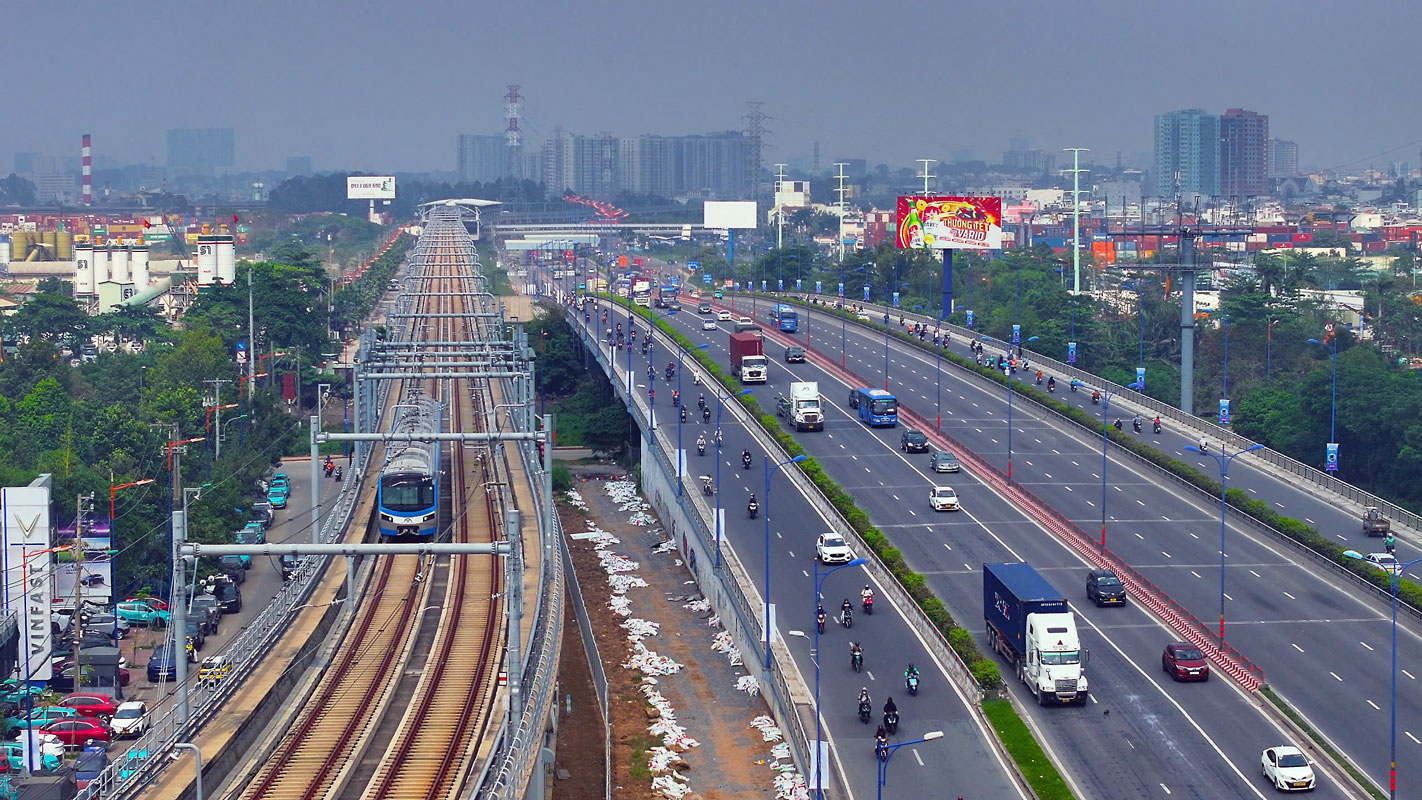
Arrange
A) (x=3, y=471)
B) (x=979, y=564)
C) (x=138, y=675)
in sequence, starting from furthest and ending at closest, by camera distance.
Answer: (x=3, y=471), (x=979, y=564), (x=138, y=675)

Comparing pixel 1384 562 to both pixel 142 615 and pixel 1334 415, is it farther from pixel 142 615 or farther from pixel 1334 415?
pixel 142 615

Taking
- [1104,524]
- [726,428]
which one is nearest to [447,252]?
[726,428]

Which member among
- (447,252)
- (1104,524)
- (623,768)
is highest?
(447,252)

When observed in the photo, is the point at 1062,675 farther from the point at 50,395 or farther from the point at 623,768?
the point at 50,395

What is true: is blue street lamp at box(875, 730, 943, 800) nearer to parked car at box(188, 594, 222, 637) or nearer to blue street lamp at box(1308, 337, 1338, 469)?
parked car at box(188, 594, 222, 637)

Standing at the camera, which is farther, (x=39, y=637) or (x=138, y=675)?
(x=138, y=675)

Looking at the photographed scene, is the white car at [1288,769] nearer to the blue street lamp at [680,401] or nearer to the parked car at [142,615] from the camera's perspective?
the blue street lamp at [680,401]

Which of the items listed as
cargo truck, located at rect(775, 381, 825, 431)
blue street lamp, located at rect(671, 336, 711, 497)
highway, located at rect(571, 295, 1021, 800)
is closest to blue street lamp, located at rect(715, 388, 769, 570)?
highway, located at rect(571, 295, 1021, 800)
